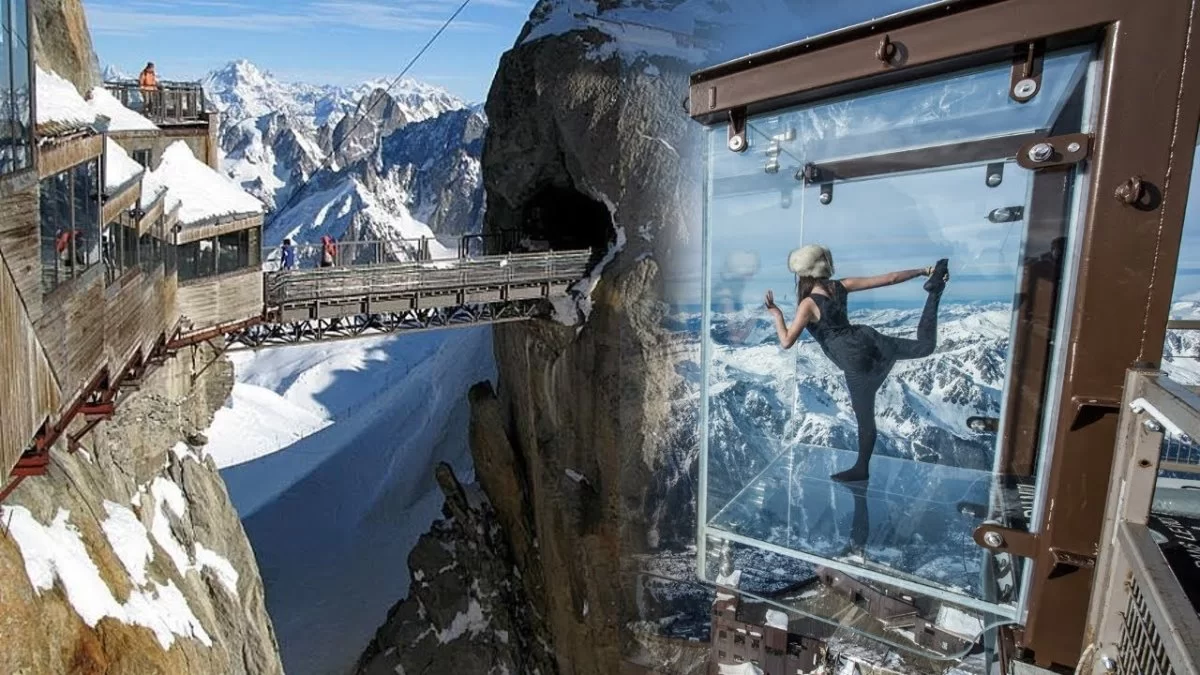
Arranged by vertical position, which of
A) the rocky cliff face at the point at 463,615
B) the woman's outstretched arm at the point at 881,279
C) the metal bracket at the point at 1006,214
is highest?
the metal bracket at the point at 1006,214

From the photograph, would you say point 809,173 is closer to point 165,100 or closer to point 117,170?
point 117,170

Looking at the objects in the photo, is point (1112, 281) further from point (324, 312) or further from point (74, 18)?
point (74, 18)

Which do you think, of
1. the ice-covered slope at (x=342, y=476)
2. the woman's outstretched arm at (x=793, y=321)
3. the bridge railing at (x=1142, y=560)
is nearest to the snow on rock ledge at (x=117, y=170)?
the woman's outstretched arm at (x=793, y=321)

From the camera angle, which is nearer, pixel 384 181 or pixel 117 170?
pixel 117 170

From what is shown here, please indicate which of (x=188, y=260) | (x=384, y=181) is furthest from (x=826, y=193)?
(x=384, y=181)

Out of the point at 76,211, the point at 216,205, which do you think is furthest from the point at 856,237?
the point at 216,205

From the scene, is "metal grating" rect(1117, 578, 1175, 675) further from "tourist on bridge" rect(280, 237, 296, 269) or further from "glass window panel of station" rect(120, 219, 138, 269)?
"tourist on bridge" rect(280, 237, 296, 269)

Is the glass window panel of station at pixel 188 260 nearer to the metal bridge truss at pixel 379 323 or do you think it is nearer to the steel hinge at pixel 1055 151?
the metal bridge truss at pixel 379 323

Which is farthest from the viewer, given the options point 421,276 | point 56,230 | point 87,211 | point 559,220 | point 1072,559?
point 559,220
